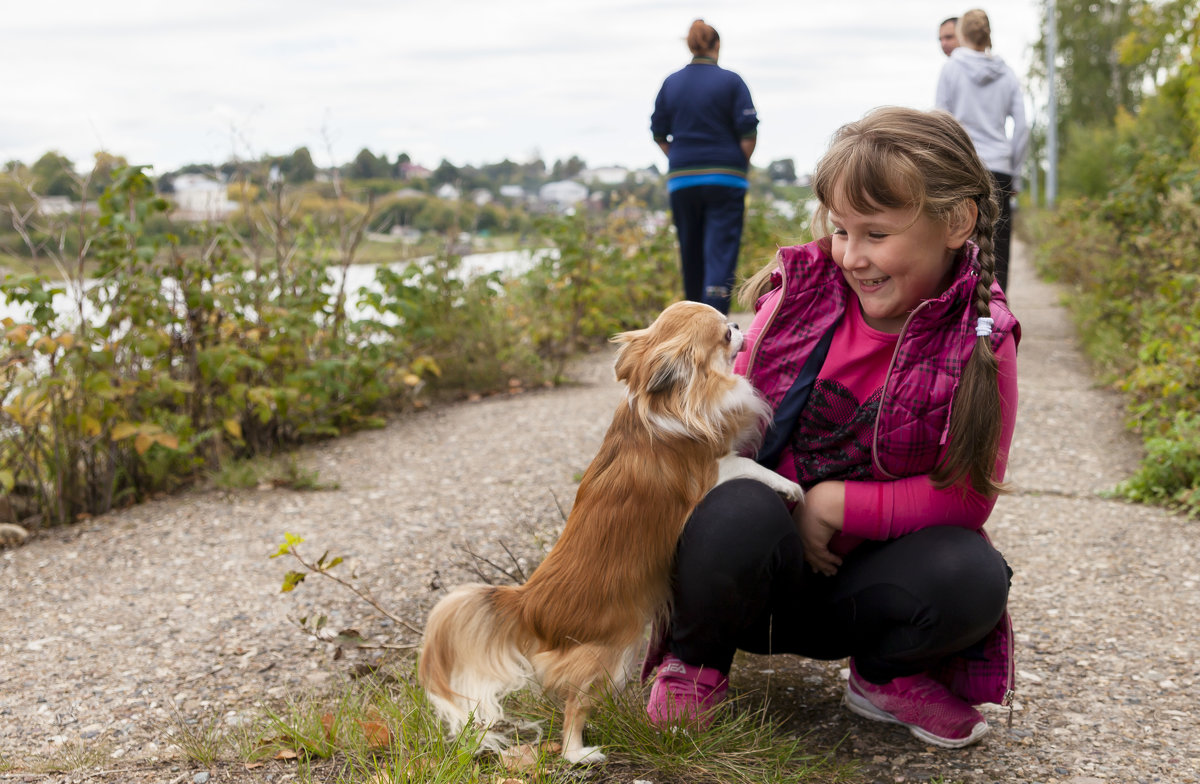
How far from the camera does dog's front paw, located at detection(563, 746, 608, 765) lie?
2.23 meters

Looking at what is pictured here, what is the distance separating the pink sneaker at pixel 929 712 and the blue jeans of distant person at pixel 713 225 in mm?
4137

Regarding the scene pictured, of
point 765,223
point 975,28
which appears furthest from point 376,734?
point 765,223

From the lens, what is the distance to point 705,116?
20.9ft

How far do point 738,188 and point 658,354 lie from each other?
14.9 ft

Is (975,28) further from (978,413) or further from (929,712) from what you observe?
(929,712)

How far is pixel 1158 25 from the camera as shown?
38.0 feet

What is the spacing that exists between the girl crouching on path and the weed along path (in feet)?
0.84

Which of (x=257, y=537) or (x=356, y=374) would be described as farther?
Answer: (x=356, y=374)

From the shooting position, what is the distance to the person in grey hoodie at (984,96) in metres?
6.62

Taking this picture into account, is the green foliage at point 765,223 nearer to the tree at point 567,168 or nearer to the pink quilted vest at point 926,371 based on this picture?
the tree at point 567,168

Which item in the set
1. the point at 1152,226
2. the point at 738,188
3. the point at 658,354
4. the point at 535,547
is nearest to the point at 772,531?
the point at 658,354

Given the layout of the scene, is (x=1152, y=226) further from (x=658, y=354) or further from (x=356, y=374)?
(x=658, y=354)

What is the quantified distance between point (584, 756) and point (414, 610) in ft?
4.28

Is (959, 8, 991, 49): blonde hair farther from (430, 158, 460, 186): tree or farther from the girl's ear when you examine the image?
the girl's ear
